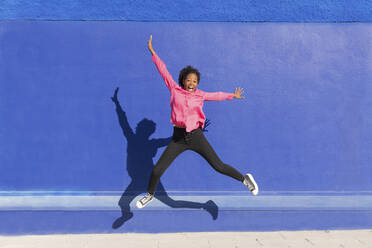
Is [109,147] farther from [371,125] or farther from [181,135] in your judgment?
[371,125]

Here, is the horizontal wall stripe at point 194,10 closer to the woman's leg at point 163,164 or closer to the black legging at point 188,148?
the black legging at point 188,148

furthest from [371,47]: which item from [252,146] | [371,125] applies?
[252,146]

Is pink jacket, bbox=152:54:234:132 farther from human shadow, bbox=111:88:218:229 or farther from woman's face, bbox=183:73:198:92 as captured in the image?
human shadow, bbox=111:88:218:229

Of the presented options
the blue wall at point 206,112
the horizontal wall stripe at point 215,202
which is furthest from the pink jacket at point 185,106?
the horizontal wall stripe at point 215,202

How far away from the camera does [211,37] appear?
4688 millimetres

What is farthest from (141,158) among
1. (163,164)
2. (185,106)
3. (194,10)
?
(194,10)

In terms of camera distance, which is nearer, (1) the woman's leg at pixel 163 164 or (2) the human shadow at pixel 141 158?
(1) the woman's leg at pixel 163 164

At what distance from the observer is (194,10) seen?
15.4 ft

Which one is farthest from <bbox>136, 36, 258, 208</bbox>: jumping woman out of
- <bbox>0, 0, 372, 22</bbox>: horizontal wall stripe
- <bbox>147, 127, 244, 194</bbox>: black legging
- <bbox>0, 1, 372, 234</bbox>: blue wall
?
<bbox>0, 0, 372, 22</bbox>: horizontal wall stripe

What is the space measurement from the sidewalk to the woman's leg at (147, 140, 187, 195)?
100 cm

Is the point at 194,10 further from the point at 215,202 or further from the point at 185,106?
the point at 215,202

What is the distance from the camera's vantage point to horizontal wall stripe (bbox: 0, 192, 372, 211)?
4535 millimetres

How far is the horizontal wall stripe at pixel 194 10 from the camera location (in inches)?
183

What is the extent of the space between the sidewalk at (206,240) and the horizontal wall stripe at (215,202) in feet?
Answer: 1.14
